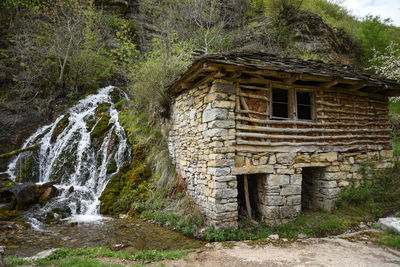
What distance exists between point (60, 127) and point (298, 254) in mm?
11212

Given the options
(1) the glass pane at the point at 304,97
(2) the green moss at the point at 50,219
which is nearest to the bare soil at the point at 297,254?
(1) the glass pane at the point at 304,97

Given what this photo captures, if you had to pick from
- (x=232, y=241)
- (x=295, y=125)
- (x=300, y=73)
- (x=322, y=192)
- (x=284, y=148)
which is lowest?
(x=232, y=241)

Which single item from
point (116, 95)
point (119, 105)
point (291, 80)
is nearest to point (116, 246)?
point (291, 80)

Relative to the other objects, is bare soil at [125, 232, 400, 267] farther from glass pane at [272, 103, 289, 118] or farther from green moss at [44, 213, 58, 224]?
green moss at [44, 213, 58, 224]

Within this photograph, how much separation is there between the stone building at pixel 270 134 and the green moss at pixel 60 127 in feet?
21.6

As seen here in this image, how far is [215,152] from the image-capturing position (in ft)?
17.3

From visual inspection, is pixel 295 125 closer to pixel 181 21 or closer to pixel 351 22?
pixel 181 21

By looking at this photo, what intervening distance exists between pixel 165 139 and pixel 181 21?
425 inches

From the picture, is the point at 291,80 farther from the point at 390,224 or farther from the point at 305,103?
the point at 390,224

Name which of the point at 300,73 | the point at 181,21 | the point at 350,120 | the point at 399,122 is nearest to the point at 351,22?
the point at 399,122

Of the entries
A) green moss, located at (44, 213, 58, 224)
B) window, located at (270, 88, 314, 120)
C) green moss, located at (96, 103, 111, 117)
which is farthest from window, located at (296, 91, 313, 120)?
green moss, located at (96, 103, 111, 117)

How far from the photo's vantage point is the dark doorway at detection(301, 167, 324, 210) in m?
6.77

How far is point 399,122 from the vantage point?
12.5m

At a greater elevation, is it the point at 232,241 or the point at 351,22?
the point at 351,22
